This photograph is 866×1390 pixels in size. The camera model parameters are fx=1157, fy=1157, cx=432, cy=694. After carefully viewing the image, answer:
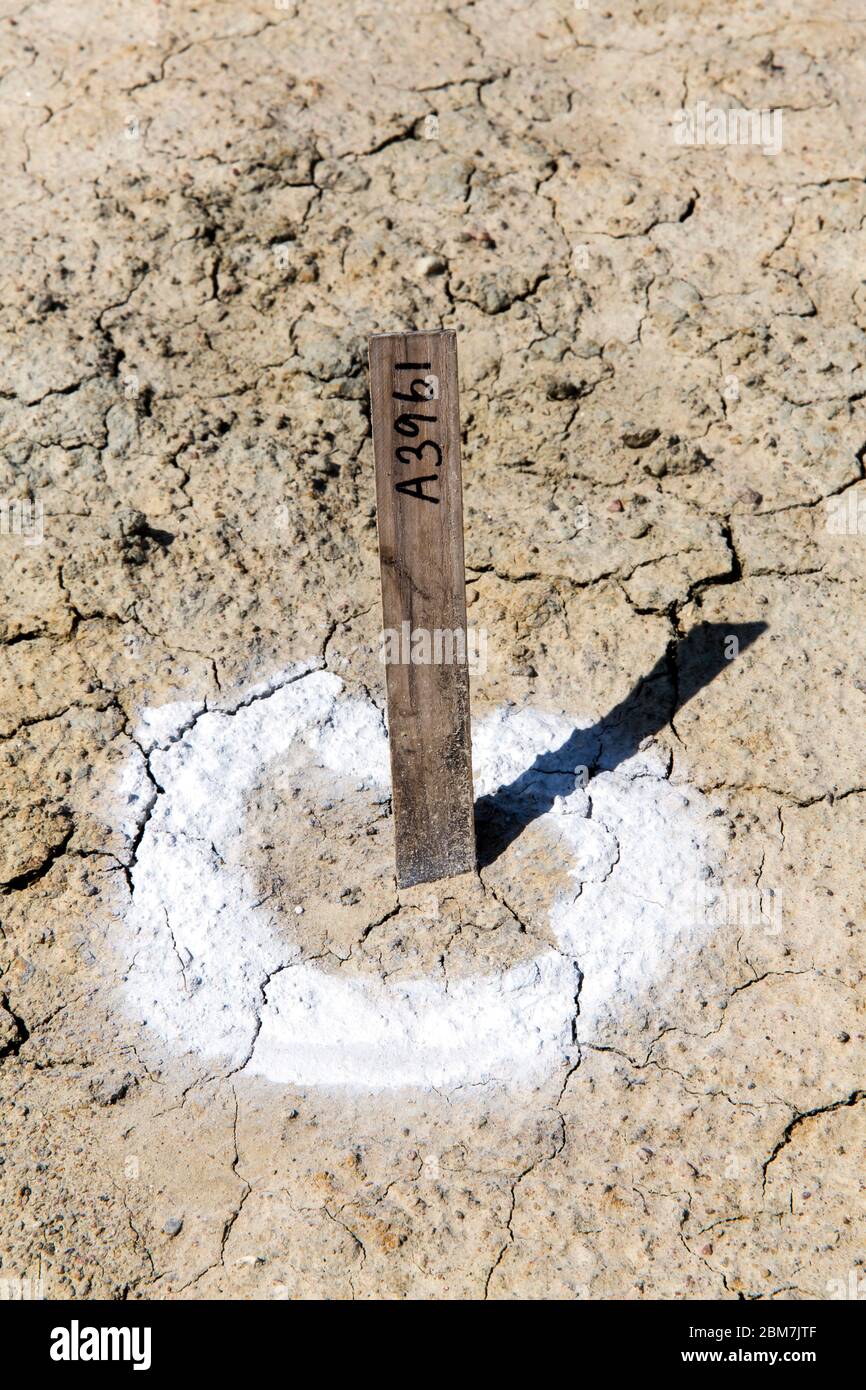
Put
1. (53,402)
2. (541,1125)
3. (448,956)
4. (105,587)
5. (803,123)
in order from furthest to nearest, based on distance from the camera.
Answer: (803,123) → (53,402) → (105,587) → (448,956) → (541,1125)

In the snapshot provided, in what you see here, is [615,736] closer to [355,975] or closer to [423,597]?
[423,597]

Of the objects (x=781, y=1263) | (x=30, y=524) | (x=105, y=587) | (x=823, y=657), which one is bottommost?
(x=781, y=1263)

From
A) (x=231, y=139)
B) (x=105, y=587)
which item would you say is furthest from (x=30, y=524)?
(x=231, y=139)

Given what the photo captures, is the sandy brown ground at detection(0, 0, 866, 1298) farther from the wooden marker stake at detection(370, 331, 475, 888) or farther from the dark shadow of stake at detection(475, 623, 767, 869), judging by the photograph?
the wooden marker stake at detection(370, 331, 475, 888)

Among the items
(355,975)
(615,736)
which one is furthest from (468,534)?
(355,975)

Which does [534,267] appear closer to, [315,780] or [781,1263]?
[315,780]

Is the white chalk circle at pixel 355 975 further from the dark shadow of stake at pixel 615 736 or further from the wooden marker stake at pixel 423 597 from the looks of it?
the wooden marker stake at pixel 423 597

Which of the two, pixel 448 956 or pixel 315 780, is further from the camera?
pixel 315 780
